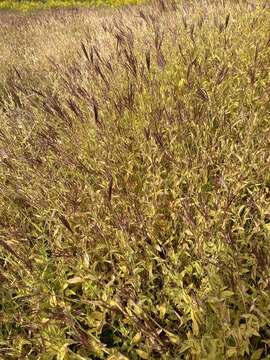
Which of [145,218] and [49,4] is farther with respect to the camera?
[49,4]

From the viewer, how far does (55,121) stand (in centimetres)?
250

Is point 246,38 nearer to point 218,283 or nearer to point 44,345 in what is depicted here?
point 218,283

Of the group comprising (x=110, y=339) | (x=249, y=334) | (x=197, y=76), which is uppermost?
(x=197, y=76)

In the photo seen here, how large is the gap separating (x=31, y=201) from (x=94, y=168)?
422 mm

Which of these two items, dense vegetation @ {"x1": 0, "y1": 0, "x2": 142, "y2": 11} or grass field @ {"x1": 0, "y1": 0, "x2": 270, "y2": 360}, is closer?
grass field @ {"x1": 0, "y1": 0, "x2": 270, "y2": 360}

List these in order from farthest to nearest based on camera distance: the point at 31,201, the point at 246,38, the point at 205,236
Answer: the point at 246,38, the point at 31,201, the point at 205,236

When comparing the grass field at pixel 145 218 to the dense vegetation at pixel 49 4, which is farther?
the dense vegetation at pixel 49 4

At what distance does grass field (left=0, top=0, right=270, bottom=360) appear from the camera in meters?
1.24

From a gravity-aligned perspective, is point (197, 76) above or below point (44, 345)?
above

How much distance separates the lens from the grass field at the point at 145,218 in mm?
1235

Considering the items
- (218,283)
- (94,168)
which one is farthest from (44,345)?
(94,168)

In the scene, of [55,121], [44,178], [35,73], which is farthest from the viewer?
[35,73]

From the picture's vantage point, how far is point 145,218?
154cm

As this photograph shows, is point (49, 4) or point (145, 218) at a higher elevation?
point (145, 218)
